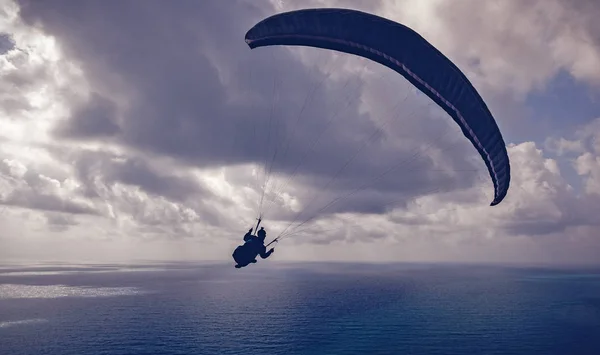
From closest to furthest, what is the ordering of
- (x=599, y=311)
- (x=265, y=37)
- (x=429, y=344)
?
1. (x=265, y=37)
2. (x=429, y=344)
3. (x=599, y=311)

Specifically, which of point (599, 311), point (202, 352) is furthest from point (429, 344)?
point (599, 311)

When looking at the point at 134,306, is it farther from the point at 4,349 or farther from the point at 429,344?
the point at 429,344

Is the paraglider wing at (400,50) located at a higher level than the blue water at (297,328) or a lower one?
higher

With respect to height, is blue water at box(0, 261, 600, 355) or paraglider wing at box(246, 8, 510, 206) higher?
paraglider wing at box(246, 8, 510, 206)

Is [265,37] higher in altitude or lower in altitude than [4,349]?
higher

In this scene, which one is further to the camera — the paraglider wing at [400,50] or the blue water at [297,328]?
the blue water at [297,328]

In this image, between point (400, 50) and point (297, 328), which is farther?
point (297, 328)

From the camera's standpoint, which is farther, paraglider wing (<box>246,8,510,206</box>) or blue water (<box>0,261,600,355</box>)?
blue water (<box>0,261,600,355</box>)

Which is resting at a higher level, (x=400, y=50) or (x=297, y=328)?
(x=400, y=50)
